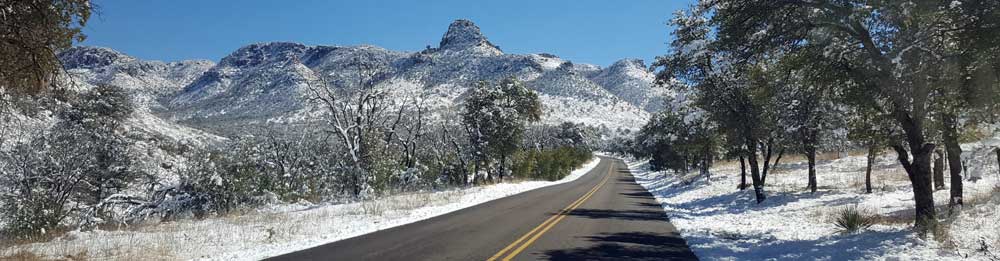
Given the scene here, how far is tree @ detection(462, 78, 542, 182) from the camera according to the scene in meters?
42.8

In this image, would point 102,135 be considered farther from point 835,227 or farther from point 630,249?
point 835,227

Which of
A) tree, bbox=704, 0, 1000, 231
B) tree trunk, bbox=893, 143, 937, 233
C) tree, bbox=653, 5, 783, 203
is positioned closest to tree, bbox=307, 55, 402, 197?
tree, bbox=653, 5, 783, 203

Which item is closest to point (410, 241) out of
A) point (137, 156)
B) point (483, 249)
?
point (483, 249)

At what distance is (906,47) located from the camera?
8.93m

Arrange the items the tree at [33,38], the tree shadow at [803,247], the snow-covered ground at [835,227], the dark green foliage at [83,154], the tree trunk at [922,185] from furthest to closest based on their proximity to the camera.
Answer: the dark green foliage at [83,154] < the tree trunk at [922,185] < the tree shadow at [803,247] < the snow-covered ground at [835,227] < the tree at [33,38]

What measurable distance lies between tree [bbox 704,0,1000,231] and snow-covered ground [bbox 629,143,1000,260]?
0.90 m

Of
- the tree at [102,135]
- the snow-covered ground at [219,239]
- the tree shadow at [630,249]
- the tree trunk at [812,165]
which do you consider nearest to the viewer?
the tree shadow at [630,249]

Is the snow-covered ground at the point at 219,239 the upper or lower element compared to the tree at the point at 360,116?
lower

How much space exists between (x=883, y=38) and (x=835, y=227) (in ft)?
19.0

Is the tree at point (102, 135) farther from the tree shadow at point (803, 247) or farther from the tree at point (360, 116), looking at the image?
the tree shadow at point (803, 247)

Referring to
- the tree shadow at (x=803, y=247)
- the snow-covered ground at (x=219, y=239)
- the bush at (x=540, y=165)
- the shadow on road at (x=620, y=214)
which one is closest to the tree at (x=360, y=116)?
the bush at (x=540, y=165)

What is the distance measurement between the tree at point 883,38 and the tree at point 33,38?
470 inches

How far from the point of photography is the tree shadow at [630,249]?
10.1 meters

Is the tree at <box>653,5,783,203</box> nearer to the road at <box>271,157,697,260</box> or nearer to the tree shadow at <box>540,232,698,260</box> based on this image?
the road at <box>271,157,697,260</box>
